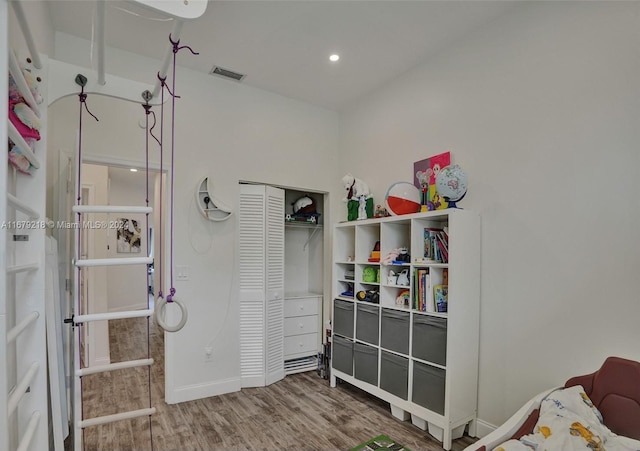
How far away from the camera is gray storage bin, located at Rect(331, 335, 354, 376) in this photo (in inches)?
129

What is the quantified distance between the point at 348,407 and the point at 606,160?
8.43 feet

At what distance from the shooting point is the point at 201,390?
3.15 m

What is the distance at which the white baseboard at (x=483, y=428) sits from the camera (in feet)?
8.10

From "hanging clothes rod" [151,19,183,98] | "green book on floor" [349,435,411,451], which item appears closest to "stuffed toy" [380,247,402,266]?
"green book on floor" [349,435,411,451]

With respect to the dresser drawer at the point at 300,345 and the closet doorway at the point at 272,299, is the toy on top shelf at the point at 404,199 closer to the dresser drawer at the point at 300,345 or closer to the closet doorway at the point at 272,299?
the closet doorway at the point at 272,299

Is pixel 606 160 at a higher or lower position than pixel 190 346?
higher

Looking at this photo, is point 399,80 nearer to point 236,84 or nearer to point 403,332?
point 236,84

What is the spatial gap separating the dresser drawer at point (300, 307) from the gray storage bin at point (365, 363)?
2.95ft

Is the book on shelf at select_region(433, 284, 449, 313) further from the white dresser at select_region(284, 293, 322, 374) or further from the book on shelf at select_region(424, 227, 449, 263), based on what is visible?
the white dresser at select_region(284, 293, 322, 374)

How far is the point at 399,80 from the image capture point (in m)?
3.36

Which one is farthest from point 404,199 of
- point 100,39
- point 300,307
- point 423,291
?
point 100,39

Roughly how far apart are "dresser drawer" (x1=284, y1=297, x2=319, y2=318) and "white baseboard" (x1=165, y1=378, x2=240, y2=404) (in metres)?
0.86

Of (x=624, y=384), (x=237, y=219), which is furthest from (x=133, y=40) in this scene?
(x=624, y=384)

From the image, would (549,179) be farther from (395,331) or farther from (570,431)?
(395,331)
